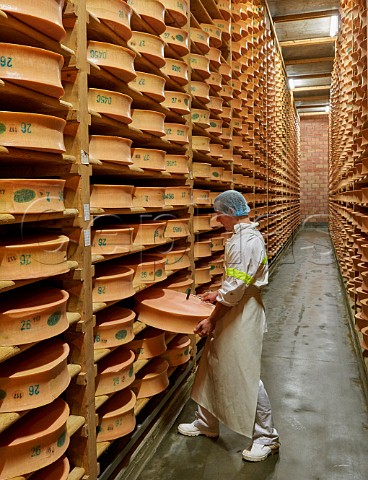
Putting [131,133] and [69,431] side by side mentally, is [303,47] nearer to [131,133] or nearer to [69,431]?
[131,133]

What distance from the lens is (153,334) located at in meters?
3.33

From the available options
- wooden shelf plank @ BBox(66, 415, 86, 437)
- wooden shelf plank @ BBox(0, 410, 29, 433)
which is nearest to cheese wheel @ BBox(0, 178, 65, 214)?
wooden shelf plank @ BBox(0, 410, 29, 433)

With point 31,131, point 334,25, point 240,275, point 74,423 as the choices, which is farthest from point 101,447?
point 334,25

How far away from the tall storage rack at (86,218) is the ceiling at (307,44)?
24.7 feet

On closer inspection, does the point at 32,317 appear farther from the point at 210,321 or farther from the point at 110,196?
the point at 210,321

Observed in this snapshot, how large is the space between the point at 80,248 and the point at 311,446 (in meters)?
2.19

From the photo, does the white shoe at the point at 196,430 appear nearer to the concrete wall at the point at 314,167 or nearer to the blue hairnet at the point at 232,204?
the blue hairnet at the point at 232,204

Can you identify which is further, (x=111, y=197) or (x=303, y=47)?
(x=303, y=47)

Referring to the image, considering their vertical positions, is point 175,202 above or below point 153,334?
above

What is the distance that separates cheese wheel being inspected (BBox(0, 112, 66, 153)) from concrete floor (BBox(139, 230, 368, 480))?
2.11 meters

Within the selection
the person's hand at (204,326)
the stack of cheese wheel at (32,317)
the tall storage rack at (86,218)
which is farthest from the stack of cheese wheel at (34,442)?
the person's hand at (204,326)

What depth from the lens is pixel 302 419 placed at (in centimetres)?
374

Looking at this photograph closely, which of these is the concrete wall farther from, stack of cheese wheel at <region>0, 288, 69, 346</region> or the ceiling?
stack of cheese wheel at <region>0, 288, 69, 346</region>

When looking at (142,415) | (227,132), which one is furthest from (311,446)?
(227,132)
